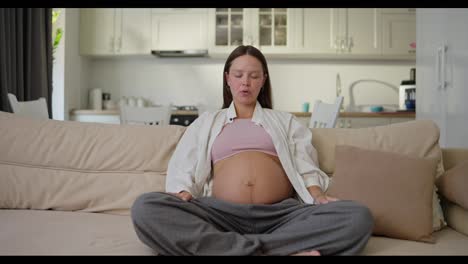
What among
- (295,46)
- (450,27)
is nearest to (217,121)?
(450,27)

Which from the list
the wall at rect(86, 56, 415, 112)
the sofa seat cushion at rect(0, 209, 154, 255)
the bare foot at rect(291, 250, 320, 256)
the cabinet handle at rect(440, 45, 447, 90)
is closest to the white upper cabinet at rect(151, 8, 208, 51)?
the wall at rect(86, 56, 415, 112)

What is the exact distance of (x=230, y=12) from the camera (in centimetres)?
470

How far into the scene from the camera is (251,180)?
1516 millimetres

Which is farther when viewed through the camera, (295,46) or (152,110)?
(295,46)

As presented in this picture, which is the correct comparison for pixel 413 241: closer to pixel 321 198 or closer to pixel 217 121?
pixel 321 198

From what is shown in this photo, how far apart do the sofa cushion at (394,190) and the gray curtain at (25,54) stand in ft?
7.96

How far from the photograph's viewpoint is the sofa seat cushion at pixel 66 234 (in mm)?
1224

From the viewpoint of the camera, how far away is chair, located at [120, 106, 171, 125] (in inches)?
112

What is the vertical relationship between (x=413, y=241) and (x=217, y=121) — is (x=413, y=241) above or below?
below

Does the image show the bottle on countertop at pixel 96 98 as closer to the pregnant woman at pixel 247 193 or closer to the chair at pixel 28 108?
the chair at pixel 28 108

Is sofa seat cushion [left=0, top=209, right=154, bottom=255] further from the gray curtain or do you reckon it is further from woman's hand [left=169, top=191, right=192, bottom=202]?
the gray curtain

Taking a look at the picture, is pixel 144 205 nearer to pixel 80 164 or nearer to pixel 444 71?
pixel 80 164

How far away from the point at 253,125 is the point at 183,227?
0.63 meters
